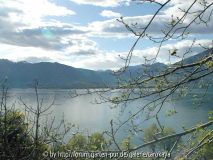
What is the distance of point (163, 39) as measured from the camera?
10.8ft

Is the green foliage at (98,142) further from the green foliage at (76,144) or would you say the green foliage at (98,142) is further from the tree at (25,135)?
the tree at (25,135)

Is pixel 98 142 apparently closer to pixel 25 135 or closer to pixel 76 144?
pixel 25 135

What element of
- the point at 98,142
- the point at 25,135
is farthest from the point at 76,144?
the point at 98,142

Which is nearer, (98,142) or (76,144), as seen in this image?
(98,142)

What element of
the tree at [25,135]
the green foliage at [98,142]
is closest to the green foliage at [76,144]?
the green foliage at [98,142]

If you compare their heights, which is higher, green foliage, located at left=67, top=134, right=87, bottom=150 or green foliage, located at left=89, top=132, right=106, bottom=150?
green foliage, located at left=89, top=132, right=106, bottom=150

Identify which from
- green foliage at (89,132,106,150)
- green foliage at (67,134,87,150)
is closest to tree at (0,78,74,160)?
green foliage at (67,134,87,150)

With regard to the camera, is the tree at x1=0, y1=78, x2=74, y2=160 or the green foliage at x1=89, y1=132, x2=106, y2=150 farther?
the tree at x1=0, y1=78, x2=74, y2=160

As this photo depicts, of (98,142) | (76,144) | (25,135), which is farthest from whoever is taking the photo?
(76,144)

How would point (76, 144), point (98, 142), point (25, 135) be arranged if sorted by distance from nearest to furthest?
point (98, 142) → point (25, 135) → point (76, 144)

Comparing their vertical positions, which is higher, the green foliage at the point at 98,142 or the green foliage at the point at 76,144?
the green foliage at the point at 98,142

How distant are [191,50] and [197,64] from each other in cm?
28

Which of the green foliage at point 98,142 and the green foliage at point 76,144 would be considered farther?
the green foliage at point 76,144

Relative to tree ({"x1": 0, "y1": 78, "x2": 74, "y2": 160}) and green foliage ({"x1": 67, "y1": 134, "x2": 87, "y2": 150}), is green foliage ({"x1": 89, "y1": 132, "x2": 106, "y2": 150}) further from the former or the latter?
tree ({"x1": 0, "y1": 78, "x2": 74, "y2": 160})
